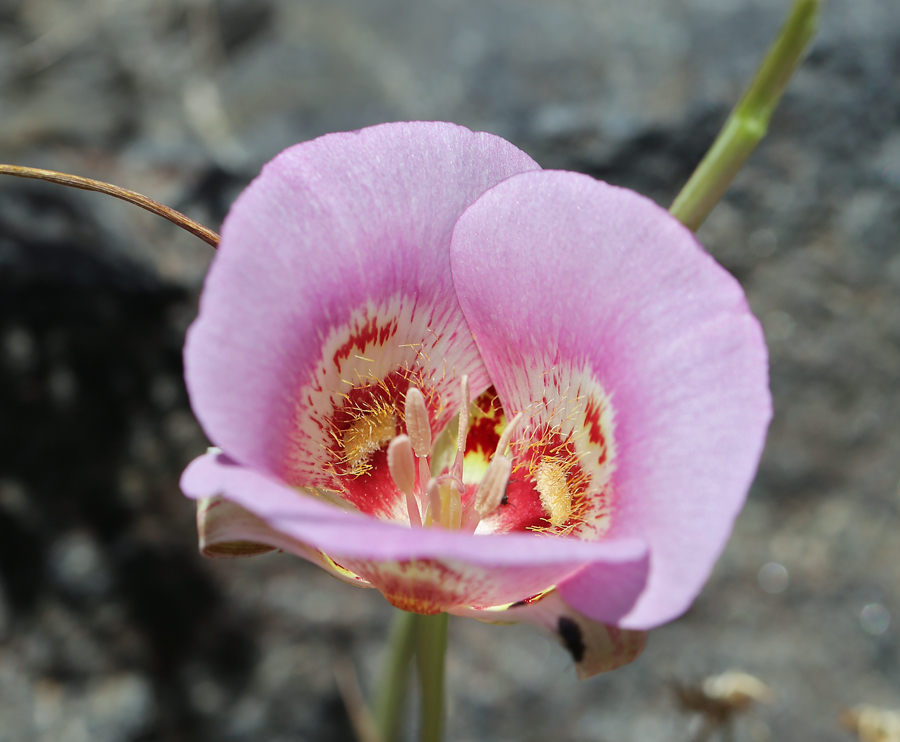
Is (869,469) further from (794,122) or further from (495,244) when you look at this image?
(495,244)

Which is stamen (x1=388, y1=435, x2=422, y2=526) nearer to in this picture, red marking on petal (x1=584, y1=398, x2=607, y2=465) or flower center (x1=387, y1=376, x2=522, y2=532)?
flower center (x1=387, y1=376, x2=522, y2=532)

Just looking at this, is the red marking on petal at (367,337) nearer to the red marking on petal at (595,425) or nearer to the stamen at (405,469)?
the stamen at (405,469)

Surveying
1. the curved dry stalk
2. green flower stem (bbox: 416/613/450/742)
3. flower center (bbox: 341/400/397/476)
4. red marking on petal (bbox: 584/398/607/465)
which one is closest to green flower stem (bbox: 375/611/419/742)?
green flower stem (bbox: 416/613/450/742)

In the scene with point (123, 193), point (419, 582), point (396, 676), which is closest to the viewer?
point (419, 582)

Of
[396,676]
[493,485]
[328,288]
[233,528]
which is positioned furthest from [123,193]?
[396,676]

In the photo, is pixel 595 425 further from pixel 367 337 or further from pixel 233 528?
pixel 233 528
